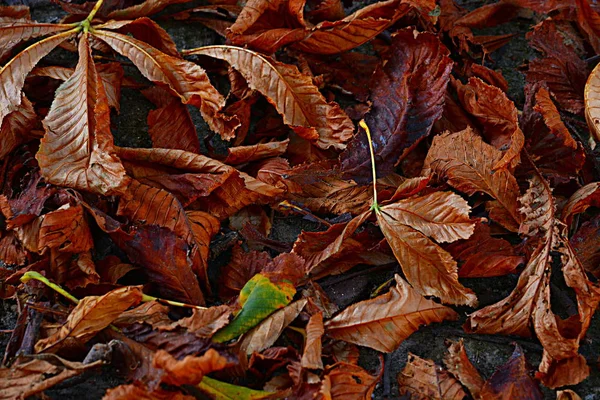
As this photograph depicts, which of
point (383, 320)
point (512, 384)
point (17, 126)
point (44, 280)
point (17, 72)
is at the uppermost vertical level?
point (17, 72)

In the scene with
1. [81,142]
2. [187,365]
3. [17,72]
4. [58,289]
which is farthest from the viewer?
[17,72]

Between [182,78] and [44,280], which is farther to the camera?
[182,78]

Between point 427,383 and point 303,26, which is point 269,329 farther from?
point 303,26

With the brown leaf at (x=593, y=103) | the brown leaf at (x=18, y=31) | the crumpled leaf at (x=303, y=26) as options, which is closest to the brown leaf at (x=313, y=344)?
the crumpled leaf at (x=303, y=26)

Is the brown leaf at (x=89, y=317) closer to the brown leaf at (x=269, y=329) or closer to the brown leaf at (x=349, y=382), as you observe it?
the brown leaf at (x=269, y=329)

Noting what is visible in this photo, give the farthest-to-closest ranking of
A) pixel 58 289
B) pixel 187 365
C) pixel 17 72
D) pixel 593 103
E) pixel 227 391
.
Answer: pixel 593 103, pixel 17 72, pixel 58 289, pixel 227 391, pixel 187 365

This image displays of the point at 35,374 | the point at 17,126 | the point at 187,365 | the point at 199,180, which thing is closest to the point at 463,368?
the point at 187,365

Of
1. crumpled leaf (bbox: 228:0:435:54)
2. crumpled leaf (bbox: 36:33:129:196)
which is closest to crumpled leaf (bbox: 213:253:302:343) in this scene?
crumpled leaf (bbox: 36:33:129:196)

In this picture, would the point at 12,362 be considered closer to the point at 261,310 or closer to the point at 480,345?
the point at 261,310

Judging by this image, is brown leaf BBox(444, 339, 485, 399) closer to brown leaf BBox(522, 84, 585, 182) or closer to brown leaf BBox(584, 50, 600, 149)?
brown leaf BBox(522, 84, 585, 182)
